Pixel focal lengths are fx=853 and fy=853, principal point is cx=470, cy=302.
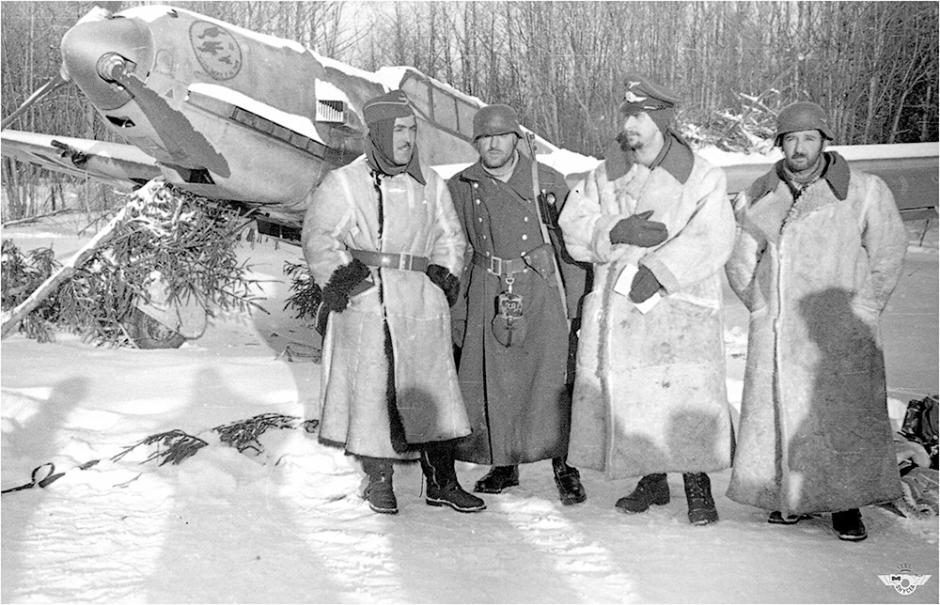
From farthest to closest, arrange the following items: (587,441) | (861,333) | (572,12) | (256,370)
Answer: (572,12) → (256,370) → (587,441) → (861,333)

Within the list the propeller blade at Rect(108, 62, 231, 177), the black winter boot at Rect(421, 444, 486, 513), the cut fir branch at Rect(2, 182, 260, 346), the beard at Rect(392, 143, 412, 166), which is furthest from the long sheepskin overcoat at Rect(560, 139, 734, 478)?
the cut fir branch at Rect(2, 182, 260, 346)

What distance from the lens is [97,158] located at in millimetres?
8648

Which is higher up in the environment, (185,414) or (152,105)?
(152,105)

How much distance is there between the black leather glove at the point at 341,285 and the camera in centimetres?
343


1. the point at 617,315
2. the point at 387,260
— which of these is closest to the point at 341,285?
the point at 387,260

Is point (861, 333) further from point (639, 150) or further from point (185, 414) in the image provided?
point (185, 414)

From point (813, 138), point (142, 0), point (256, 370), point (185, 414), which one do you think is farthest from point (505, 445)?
point (142, 0)

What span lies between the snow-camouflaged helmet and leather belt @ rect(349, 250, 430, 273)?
1545 mm

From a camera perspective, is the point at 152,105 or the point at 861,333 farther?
the point at 152,105

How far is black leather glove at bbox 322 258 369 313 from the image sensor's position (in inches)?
135

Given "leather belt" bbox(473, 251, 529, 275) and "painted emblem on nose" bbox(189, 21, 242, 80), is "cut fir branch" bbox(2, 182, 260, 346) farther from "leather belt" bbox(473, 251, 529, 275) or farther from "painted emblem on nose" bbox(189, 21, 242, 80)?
"leather belt" bbox(473, 251, 529, 275)

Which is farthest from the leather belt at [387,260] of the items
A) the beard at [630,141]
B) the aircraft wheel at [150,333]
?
the aircraft wheel at [150,333]

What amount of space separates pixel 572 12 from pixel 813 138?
70.3 feet

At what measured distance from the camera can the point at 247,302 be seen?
24.1 feet
